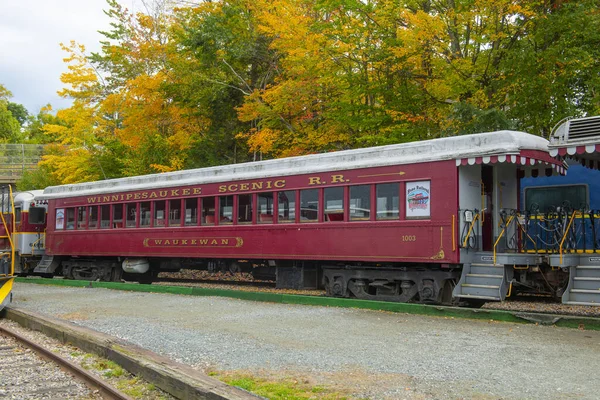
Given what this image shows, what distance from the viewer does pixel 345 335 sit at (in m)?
8.53

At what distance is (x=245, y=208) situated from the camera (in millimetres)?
14844

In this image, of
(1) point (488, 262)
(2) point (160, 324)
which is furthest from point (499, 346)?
(2) point (160, 324)

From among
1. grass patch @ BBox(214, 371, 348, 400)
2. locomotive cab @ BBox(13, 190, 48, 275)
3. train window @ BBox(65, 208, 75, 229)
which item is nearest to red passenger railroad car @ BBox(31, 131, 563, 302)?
train window @ BBox(65, 208, 75, 229)

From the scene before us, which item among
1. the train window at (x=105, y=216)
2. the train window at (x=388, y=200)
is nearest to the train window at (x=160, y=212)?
the train window at (x=105, y=216)

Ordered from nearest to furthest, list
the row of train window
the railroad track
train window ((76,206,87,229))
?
the railroad track < the row of train window < train window ((76,206,87,229))

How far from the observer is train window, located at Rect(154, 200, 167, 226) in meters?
16.9

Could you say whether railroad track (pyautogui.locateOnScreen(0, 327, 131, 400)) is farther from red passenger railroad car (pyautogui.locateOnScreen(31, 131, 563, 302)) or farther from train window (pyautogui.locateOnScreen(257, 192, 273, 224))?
train window (pyautogui.locateOnScreen(257, 192, 273, 224))

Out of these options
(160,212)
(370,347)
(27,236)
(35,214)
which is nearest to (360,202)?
(370,347)

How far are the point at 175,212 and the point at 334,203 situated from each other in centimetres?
555

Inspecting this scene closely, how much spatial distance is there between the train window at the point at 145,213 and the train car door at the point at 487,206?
378 inches

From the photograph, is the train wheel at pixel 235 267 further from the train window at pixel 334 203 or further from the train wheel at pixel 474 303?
the train wheel at pixel 474 303

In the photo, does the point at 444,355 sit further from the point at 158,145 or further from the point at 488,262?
the point at 158,145

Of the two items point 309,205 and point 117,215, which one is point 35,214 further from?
point 309,205

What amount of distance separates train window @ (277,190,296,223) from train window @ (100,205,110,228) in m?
7.02
